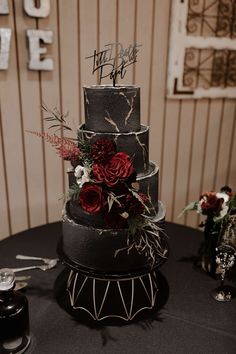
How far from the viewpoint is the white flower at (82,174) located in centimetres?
100

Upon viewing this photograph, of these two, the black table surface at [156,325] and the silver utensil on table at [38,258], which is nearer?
the black table surface at [156,325]

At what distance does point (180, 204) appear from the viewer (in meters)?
2.42

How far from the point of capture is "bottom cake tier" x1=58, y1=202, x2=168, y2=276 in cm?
107

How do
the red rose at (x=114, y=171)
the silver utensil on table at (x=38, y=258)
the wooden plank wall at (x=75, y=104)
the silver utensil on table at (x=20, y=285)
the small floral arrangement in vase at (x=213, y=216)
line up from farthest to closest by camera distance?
1. the wooden plank wall at (x=75, y=104)
2. the silver utensil on table at (x=38, y=258)
3. the small floral arrangement in vase at (x=213, y=216)
4. the silver utensil on table at (x=20, y=285)
5. the red rose at (x=114, y=171)

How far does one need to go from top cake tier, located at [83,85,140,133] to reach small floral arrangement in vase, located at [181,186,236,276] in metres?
0.42

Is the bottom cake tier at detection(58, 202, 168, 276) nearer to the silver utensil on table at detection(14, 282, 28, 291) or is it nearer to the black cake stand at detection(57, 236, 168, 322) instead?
the black cake stand at detection(57, 236, 168, 322)

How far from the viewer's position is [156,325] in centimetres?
109

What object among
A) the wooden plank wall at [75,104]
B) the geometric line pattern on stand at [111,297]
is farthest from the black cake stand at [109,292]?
the wooden plank wall at [75,104]

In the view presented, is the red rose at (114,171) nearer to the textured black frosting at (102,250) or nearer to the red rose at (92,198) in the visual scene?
the red rose at (92,198)

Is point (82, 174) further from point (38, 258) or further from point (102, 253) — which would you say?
point (38, 258)

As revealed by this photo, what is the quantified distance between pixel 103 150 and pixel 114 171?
69 millimetres

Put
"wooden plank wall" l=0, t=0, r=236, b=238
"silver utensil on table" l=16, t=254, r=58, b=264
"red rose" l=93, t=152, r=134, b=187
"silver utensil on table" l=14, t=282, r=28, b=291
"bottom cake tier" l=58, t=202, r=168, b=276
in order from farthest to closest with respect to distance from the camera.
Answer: "wooden plank wall" l=0, t=0, r=236, b=238 → "silver utensil on table" l=16, t=254, r=58, b=264 → "silver utensil on table" l=14, t=282, r=28, b=291 → "bottom cake tier" l=58, t=202, r=168, b=276 → "red rose" l=93, t=152, r=134, b=187

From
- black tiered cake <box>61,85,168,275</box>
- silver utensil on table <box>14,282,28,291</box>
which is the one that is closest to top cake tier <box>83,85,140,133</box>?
black tiered cake <box>61,85,168,275</box>

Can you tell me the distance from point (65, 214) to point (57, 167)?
89 centimetres
